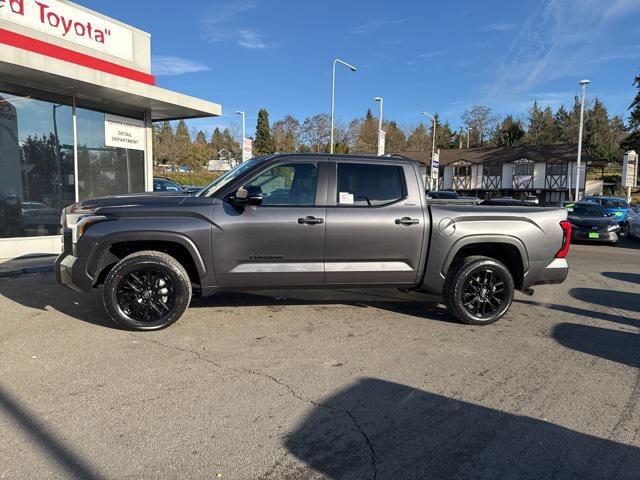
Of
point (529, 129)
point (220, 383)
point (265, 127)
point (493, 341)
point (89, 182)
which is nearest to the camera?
point (220, 383)

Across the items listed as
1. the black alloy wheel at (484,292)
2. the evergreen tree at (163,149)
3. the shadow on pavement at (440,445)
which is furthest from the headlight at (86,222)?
the evergreen tree at (163,149)

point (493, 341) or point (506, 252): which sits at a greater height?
point (506, 252)

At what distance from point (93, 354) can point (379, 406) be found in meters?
2.76

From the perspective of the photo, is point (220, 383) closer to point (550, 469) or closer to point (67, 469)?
point (67, 469)

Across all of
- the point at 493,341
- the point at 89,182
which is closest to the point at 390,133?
the point at 89,182

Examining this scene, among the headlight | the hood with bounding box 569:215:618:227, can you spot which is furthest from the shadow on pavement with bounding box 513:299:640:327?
the hood with bounding box 569:215:618:227

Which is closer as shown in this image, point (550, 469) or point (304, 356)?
point (550, 469)

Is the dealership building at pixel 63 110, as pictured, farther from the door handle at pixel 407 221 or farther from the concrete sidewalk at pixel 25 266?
the door handle at pixel 407 221

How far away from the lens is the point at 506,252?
5895 mm

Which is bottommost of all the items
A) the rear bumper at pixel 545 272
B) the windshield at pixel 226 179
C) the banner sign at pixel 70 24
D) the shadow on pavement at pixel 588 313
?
the shadow on pavement at pixel 588 313

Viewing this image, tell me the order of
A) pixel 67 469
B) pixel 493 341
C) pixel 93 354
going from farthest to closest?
pixel 493 341 → pixel 93 354 → pixel 67 469

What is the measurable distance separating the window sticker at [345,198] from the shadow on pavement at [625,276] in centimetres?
656

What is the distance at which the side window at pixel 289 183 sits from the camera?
17.6 feet

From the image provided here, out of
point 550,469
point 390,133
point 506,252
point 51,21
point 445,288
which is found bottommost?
point 550,469
